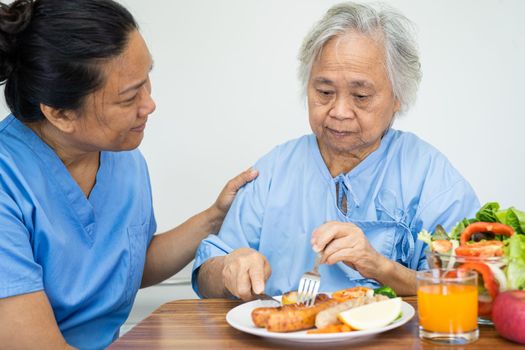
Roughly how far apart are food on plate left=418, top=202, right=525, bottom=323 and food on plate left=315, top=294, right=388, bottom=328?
0.13 meters

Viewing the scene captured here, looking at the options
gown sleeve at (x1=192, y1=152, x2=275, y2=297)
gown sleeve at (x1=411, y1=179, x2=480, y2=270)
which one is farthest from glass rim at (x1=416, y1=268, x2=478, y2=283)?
gown sleeve at (x1=192, y1=152, x2=275, y2=297)

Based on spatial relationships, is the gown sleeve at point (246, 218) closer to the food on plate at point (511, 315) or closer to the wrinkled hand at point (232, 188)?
the wrinkled hand at point (232, 188)

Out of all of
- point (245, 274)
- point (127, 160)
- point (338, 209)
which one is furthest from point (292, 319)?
point (127, 160)

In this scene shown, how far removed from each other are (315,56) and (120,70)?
1.61 feet

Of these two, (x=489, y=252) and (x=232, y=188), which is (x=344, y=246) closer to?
(x=489, y=252)

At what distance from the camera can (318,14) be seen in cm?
247

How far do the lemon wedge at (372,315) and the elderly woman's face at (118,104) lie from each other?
2.37ft

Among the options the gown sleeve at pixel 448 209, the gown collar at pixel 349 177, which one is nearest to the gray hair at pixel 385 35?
the gown collar at pixel 349 177

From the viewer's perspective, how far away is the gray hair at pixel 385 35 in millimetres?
1771

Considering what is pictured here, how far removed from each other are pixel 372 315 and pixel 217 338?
11.0 inches

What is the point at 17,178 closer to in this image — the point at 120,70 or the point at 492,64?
the point at 120,70

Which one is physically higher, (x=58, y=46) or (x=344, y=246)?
(x=58, y=46)

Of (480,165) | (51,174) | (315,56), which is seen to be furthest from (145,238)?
(480,165)

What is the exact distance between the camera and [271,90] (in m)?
2.50
